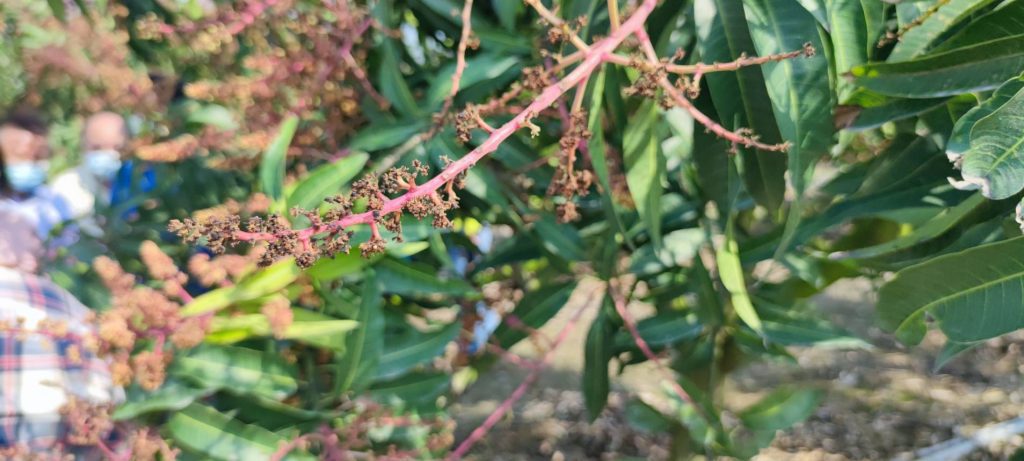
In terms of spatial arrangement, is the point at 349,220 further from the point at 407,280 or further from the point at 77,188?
the point at 77,188

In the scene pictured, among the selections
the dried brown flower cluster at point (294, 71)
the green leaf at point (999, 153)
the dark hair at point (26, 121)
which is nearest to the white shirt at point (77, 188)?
A: the dark hair at point (26, 121)

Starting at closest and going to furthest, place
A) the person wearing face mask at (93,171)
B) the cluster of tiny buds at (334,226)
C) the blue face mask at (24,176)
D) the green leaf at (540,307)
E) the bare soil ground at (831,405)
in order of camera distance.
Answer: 1. the cluster of tiny buds at (334,226)
2. the green leaf at (540,307)
3. the person wearing face mask at (93,171)
4. the bare soil ground at (831,405)
5. the blue face mask at (24,176)

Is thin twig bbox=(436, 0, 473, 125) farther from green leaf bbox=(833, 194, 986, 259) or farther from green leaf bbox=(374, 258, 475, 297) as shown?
green leaf bbox=(833, 194, 986, 259)

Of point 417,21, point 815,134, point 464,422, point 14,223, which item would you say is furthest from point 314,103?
point 464,422

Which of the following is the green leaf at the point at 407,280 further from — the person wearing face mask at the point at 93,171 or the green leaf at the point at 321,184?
the person wearing face mask at the point at 93,171

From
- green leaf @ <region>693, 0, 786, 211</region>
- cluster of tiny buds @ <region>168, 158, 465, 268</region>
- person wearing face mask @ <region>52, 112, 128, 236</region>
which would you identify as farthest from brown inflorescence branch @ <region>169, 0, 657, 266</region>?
person wearing face mask @ <region>52, 112, 128, 236</region>

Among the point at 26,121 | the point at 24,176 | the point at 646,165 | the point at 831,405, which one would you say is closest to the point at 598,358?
the point at 646,165
